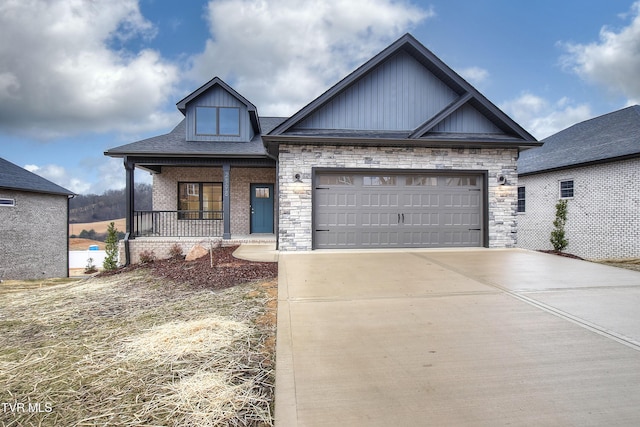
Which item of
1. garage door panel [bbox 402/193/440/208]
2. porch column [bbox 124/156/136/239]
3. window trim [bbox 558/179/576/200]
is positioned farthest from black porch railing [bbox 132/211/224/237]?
window trim [bbox 558/179/576/200]

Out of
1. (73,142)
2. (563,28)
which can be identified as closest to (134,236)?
(563,28)

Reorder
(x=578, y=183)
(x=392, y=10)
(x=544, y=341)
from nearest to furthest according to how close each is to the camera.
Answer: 1. (x=544, y=341)
2. (x=578, y=183)
3. (x=392, y=10)

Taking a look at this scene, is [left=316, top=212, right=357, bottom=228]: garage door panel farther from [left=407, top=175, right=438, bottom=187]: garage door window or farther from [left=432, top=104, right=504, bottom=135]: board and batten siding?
[left=432, top=104, right=504, bottom=135]: board and batten siding

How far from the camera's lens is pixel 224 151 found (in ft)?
36.3

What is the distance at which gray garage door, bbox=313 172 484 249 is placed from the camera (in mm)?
9438

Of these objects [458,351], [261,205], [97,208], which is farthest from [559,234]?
[97,208]

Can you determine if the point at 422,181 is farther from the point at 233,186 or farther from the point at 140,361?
the point at 140,361

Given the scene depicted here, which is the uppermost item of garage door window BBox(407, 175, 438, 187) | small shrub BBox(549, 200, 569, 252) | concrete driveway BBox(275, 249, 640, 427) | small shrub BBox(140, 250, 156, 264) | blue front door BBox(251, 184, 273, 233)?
garage door window BBox(407, 175, 438, 187)

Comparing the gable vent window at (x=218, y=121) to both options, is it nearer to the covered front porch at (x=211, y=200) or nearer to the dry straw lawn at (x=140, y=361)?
the covered front porch at (x=211, y=200)

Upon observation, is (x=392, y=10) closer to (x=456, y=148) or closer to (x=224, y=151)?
(x=456, y=148)

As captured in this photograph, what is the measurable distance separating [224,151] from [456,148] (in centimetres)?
792

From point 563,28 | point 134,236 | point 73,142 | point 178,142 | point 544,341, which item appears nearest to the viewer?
point 544,341

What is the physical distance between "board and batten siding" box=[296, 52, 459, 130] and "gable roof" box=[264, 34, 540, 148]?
0.10 metres

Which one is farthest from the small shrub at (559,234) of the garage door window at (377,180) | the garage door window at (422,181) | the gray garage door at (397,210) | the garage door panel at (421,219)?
the garage door window at (377,180)
